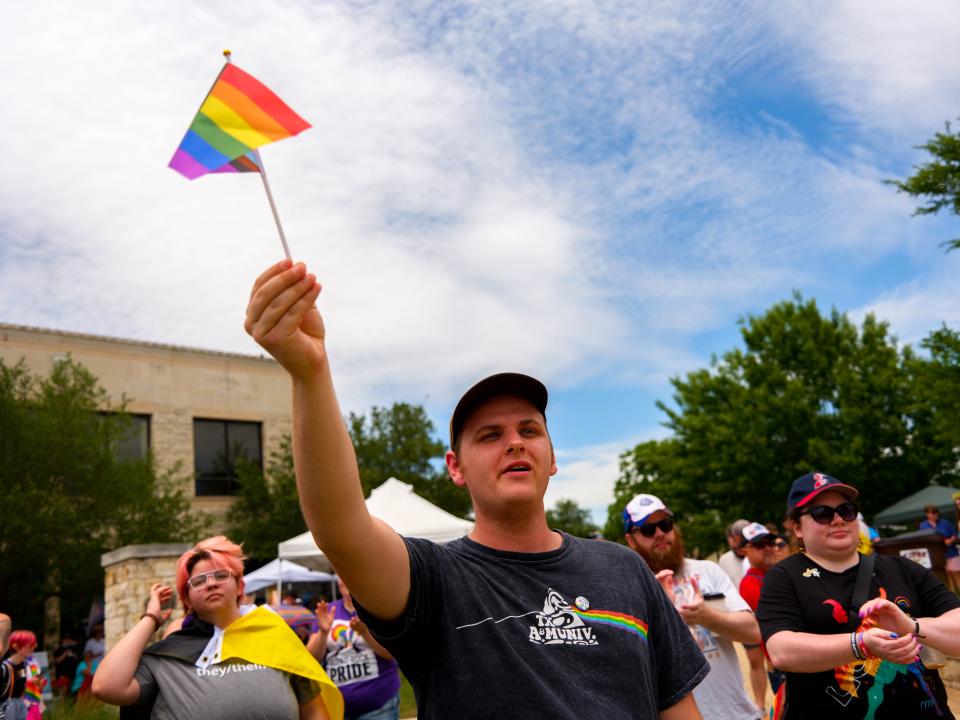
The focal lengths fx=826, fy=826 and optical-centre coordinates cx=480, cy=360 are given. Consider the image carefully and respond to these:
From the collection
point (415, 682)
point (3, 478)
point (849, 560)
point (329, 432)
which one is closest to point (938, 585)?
point (849, 560)

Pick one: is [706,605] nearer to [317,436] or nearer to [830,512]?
[830,512]

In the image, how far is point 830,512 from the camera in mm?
3645

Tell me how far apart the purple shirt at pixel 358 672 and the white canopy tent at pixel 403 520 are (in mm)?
5934

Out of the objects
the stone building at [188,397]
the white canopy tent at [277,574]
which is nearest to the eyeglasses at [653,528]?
the white canopy tent at [277,574]

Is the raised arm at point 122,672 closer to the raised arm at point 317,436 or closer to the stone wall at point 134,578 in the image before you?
the raised arm at point 317,436

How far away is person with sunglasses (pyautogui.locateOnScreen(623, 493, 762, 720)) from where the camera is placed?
4.30 m

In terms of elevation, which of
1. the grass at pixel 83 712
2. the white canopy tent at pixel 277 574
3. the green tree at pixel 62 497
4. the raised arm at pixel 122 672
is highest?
the green tree at pixel 62 497

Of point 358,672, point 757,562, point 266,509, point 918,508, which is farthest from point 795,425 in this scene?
point 358,672

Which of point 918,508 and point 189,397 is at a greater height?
point 189,397

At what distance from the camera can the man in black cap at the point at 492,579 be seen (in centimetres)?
174

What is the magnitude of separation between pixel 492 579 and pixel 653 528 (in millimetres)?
2867

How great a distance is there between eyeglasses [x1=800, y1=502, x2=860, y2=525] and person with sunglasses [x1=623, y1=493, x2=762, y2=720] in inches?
30.9

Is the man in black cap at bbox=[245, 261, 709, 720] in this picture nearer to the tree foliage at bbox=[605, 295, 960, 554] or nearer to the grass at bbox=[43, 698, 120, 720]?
the grass at bbox=[43, 698, 120, 720]

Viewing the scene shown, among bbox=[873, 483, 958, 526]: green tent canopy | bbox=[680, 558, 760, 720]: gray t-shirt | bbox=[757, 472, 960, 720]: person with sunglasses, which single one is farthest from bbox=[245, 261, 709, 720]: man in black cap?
bbox=[873, 483, 958, 526]: green tent canopy
